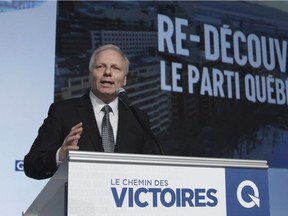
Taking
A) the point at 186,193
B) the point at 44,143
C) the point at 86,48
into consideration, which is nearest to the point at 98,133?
the point at 44,143

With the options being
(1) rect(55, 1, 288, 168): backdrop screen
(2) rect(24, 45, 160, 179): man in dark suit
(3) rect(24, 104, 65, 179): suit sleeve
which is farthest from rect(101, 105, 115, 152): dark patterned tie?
(1) rect(55, 1, 288, 168): backdrop screen

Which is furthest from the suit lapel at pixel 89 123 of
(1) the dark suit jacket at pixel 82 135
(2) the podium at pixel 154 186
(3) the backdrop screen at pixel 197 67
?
(3) the backdrop screen at pixel 197 67

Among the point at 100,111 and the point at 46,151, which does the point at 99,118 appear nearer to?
the point at 100,111

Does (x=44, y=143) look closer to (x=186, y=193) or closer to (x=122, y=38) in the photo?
(x=186, y=193)

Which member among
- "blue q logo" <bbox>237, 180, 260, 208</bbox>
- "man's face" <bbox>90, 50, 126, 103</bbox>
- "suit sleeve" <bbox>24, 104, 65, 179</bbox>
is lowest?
"blue q logo" <bbox>237, 180, 260, 208</bbox>

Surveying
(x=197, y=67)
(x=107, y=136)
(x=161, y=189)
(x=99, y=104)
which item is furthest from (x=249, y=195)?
(x=197, y=67)

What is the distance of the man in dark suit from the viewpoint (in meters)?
1.50

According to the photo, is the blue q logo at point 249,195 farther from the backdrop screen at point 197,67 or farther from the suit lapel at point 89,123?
the backdrop screen at point 197,67

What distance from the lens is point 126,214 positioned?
1050mm

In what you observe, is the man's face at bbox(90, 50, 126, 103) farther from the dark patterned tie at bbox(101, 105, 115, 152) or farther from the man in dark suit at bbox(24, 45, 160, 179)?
the dark patterned tie at bbox(101, 105, 115, 152)

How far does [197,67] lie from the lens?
346 cm

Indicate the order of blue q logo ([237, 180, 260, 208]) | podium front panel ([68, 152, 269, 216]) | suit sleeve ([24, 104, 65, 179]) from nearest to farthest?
podium front panel ([68, 152, 269, 216])
blue q logo ([237, 180, 260, 208])
suit sleeve ([24, 104, 65, 179])

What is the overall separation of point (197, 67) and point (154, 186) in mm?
2444

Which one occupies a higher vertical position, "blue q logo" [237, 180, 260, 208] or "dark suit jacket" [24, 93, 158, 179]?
"dark suit jacket" [24, 93, 158, 179]
